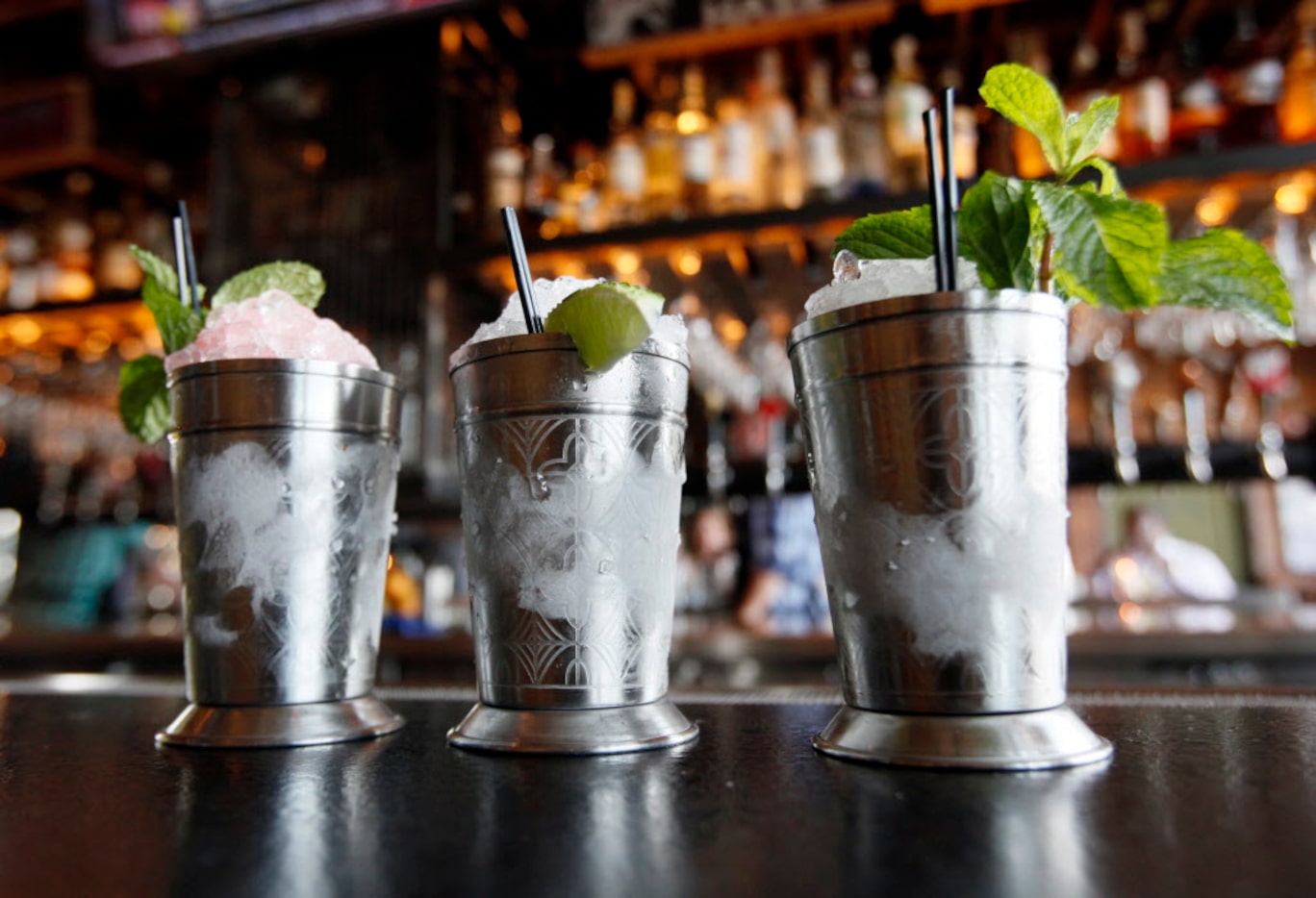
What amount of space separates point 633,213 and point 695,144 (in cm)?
27

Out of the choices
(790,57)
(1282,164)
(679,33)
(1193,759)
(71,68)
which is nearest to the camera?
(1193,759)

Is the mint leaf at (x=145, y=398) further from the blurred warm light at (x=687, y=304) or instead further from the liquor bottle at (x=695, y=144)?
the blurred warm light at (x=687, y=304)

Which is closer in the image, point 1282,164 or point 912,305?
point 912,305

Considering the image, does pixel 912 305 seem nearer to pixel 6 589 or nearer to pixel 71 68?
pixel 71 68

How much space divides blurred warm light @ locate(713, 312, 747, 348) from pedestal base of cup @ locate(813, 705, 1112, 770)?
235 cm

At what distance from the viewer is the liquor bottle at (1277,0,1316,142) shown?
2.37 meters

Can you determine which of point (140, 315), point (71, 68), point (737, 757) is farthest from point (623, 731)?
point (71, 68)

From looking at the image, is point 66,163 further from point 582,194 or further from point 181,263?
point 181,263

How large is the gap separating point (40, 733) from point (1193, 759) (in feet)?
2.43

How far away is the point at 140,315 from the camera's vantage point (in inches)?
126

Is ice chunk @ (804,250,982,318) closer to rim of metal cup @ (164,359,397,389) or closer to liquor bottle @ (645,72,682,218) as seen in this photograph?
rim of metal cup @ (164,359,397,389)

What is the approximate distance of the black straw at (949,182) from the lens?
520mm

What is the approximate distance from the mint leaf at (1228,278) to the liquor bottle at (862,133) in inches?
78.0

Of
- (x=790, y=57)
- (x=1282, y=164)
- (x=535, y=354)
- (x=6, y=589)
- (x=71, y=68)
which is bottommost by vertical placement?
(x=6, y=589)
